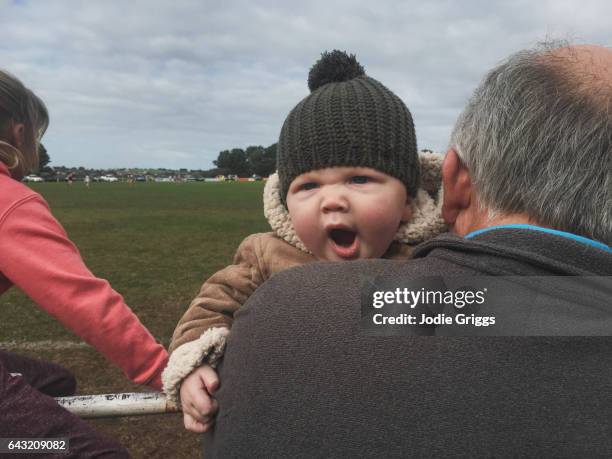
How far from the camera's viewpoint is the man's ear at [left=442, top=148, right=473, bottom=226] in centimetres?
128

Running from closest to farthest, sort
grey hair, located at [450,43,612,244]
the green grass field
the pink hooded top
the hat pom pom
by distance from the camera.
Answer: grey hair, located at [450,43,612,244] < the pink hooded top < the hat pom pom < the green grass field

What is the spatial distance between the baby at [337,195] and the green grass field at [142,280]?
2.31m

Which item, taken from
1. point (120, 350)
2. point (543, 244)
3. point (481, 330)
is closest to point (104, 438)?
point (120, 350)

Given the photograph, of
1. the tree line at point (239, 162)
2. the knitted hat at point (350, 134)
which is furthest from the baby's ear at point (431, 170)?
the tree line at point (239, 162)

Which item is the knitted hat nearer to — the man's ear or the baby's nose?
the baby's nose

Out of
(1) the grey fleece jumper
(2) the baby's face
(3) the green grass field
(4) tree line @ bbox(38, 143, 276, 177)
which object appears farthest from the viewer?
(4) tree line @ bbox(38, 143, 276, 177)

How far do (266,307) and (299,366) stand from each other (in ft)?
0.48

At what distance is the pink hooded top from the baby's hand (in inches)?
15.2

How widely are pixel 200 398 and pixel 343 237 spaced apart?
77cm

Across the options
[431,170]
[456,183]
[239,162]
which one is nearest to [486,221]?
[456,183]

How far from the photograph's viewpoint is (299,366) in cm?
103

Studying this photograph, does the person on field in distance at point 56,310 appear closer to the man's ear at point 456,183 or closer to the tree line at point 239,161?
the man's ear at point 456,183

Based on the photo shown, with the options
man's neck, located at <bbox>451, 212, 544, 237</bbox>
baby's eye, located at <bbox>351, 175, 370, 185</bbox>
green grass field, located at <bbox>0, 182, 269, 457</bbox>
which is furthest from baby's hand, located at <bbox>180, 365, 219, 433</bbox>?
green grass field, located at <bbox>0, 182, 269, 457</bbox>

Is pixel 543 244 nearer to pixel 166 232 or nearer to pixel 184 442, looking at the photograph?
pixel 184 442
